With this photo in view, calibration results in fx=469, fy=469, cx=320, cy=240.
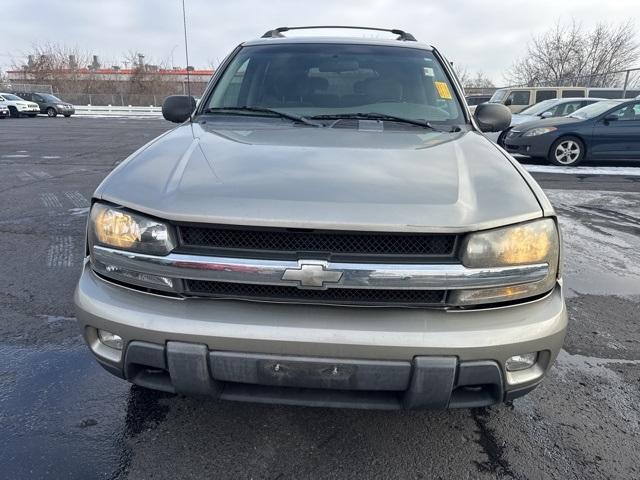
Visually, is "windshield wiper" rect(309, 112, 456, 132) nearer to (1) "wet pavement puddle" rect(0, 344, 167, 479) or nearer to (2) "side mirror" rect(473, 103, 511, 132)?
(2) "side mirror" rect(473, 103, 511, 132)

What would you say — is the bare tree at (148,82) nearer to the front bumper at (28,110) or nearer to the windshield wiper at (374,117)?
the front bumper at (28,110)

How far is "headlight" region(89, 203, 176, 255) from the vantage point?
5.61 feet

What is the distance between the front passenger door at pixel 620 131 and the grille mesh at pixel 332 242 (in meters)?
9.91

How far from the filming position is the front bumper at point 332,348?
159 cm

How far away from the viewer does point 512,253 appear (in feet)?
5.57

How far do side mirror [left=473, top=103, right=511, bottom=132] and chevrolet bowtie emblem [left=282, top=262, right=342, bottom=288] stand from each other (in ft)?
6.79

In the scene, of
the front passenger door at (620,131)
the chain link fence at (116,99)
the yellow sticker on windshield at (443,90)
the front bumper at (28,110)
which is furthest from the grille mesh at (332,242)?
the chain link fence at (116,99)

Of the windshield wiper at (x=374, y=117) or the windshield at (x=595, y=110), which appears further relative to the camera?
the windshield at (x=595, y=110)

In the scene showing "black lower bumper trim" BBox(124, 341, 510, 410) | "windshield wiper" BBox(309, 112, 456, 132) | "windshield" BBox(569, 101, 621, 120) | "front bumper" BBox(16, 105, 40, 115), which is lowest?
"black lower bumper trim" BBox(124, 341, 510, 410)

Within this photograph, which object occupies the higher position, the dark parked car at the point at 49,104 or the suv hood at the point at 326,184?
the dark parked car at the point at 49,104

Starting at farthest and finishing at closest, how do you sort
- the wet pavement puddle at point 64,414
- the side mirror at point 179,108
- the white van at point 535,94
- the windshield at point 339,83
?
the white van at point 535,94 < the side mirror at point 179,108 < the windshield at point 339,83 < the wet pavement puddle at point 64,414

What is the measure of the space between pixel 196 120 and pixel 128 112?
3374 cm

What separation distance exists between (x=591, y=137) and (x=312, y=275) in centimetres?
1017

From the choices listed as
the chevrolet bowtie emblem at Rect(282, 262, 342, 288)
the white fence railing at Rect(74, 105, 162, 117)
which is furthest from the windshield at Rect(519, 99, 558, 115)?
the white fence railing at Rect(74, 105, 162, 117)
